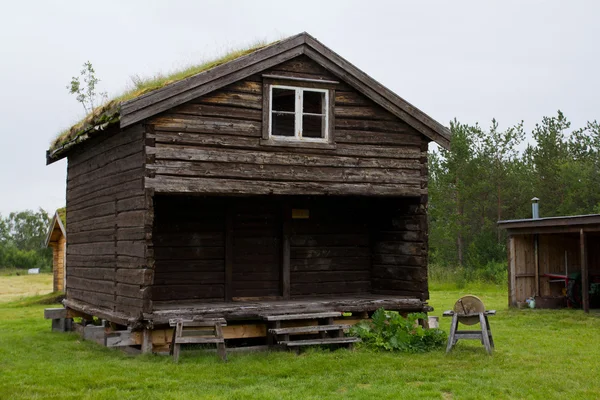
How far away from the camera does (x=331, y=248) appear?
16.4 m

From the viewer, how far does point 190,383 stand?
1045cm

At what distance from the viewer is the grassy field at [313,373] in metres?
9.83

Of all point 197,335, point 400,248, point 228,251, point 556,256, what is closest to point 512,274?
point 556,256

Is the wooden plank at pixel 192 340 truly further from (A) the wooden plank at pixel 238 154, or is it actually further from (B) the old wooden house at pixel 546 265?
(B) the old wooden house at pixel 546 265

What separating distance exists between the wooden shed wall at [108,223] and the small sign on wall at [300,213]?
12.6 ft

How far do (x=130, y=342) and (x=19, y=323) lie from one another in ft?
30.6

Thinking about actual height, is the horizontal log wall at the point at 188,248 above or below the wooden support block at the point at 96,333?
above

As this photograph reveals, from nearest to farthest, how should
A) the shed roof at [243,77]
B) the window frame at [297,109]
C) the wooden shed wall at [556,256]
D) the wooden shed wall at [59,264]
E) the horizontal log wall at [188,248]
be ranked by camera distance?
the shed roof at [243,77] → the window frame at [297,109] → the horizontal log wall at [188,248] → the wooden shed wall at [556,256] → the wooden shed wall at [59,264]

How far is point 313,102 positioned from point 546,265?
1223cm

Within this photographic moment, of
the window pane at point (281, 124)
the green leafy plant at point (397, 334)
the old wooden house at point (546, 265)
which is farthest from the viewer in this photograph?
the old wooden house at point (546, 265)

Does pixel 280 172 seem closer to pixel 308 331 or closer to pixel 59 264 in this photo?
pixel 308 331

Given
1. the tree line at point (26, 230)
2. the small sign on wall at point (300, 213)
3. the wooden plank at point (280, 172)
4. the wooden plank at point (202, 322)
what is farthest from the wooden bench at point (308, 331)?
the tree line at point (26, 230)

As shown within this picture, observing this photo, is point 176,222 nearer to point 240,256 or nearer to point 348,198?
point 240,256

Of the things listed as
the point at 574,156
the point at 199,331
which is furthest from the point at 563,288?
the point at 574,156
